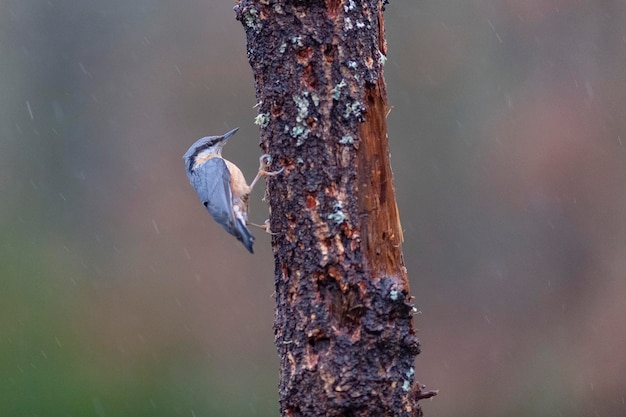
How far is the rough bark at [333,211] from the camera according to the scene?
2.96 m

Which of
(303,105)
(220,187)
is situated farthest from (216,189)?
(303,105)

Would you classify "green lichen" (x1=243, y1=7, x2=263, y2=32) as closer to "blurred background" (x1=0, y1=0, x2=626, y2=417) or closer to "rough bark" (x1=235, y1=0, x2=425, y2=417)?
"rough bark" (x1=235, y1=0, x2=425, y2=417)

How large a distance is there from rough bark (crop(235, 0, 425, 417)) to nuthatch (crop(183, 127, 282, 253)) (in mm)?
765

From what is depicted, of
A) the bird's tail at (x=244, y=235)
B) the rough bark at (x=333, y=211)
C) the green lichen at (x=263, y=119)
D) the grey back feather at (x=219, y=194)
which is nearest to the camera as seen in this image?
the rough bark at (x=333, y=211)

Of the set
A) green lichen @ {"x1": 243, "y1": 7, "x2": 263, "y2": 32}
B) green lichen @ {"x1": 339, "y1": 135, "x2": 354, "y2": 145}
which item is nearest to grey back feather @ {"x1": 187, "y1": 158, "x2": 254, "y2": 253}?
green lichen @ {"x1": 339, "y1": 135, "x2": 354, "y2": 145}

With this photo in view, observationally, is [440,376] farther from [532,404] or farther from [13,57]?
[13,57]

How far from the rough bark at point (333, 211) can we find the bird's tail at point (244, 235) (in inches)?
27.1

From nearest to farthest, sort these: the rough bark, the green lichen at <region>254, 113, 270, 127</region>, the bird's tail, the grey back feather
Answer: the rough bark
the green lichen at <region>254, 113, 270, 127</region>
the bird's tail
the grey back feather

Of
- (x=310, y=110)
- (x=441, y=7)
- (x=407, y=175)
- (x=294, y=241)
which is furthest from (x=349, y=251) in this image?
(x=441, y=7)

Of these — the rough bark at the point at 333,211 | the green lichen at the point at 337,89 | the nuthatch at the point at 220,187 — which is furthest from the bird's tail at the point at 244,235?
the green lichen at the point at 337,89

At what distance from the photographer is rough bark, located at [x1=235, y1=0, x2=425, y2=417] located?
2.96 metres

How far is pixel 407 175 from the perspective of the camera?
745 cm

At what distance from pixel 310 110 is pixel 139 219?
5.11 m

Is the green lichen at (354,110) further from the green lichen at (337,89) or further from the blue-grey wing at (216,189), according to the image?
the blue-grey wing at (216,189)
